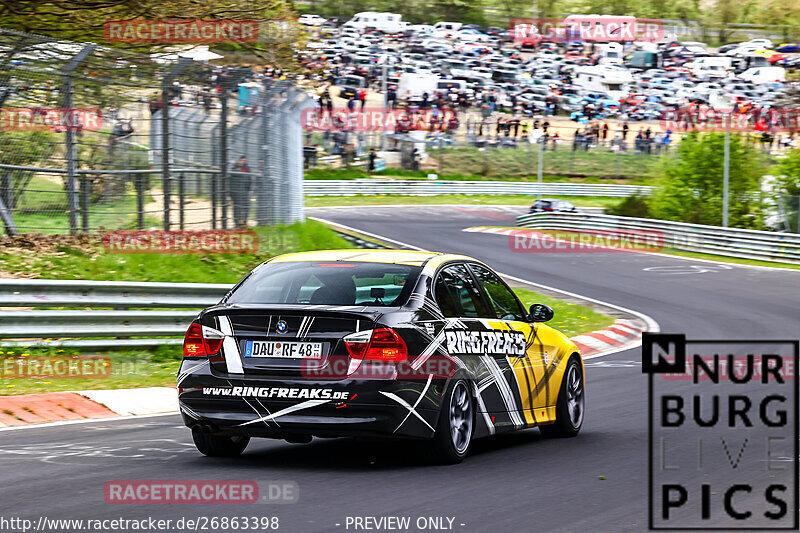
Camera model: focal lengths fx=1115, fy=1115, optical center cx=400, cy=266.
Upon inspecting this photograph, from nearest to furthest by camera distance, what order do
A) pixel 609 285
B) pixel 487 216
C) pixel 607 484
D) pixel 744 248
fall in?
1. pixel 607 484
2. pixel 609 285
3. pixel 744 248
4. pixel 487 216

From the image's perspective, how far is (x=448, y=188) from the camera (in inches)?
2394

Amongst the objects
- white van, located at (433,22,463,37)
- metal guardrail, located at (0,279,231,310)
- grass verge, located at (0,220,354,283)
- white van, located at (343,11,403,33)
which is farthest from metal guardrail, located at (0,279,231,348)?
white van, located at (433,22,463,37)

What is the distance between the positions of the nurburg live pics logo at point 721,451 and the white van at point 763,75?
66.7 metres

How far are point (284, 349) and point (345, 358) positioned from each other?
39 cm

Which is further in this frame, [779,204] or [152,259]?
[779,204]

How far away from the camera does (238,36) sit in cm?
1825

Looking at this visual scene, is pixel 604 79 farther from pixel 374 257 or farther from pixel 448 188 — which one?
pixel 374 257

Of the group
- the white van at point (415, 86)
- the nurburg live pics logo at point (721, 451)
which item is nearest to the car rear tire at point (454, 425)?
the nurburg live pics logo at point (721, 451)

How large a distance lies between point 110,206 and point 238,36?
483 cm

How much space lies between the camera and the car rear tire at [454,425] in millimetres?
6973

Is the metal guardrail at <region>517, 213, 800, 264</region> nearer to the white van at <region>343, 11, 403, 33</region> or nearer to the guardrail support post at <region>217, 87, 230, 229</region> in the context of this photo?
the guardrail support post at <region>217, 87, 230, 229</region>

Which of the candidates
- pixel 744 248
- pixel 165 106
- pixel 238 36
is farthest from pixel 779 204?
pixel 165 106

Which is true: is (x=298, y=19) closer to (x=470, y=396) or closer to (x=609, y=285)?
(x=609, y=285)

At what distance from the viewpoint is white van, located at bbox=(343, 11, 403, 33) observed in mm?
82250
